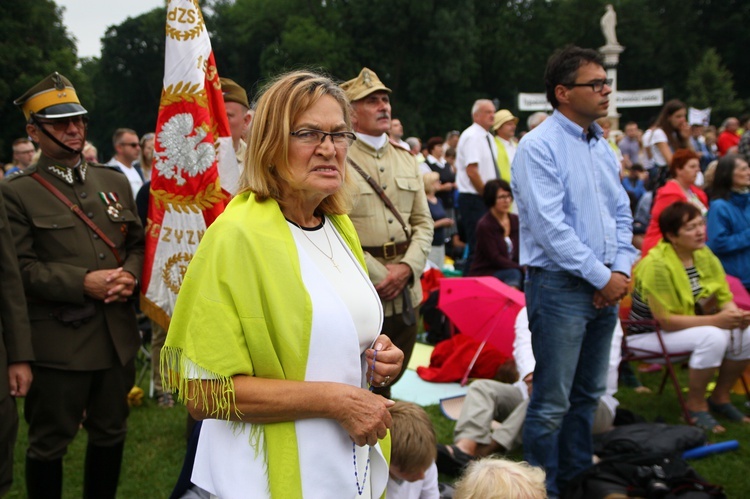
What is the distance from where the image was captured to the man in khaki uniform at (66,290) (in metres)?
3.60

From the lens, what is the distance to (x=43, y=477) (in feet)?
12.2

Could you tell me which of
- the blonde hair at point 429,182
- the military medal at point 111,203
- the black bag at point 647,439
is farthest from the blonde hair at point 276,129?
the blonde hair at point 429,182

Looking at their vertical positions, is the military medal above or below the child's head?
above

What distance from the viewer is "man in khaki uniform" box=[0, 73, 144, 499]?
11.8 feet

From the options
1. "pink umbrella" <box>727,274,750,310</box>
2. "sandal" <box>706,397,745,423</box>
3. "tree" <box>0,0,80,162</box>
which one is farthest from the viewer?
"tree" <box>0,0,80,162</box>

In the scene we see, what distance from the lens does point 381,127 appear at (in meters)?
4.30

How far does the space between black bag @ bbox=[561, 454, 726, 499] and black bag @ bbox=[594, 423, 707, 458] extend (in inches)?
14.3

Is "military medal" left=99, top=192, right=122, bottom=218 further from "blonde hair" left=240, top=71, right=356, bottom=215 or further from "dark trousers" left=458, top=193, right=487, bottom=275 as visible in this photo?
"dark trousers" left=458, top=193, right=487, bottom=275

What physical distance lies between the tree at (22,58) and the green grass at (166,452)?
96.7 feet

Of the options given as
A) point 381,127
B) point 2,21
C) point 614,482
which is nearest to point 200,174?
point 381,127

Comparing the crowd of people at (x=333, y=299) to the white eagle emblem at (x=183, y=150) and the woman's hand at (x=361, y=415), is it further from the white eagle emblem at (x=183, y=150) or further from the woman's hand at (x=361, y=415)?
the white eagle emblem at (x=183, y=150)

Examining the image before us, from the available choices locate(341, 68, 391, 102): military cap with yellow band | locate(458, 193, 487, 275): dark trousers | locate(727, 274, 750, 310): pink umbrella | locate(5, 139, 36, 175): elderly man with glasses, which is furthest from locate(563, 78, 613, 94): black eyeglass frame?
locate(5, 139, 36, 175): elderly man with glasses

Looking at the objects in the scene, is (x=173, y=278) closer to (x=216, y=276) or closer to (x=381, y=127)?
(x=381, y=127)

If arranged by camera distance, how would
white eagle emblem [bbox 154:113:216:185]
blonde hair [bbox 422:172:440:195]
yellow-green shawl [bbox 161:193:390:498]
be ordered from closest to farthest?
yellow-green shawl [bbox 161:193:390:498] < white eagle emblem [bbox 154:113:216:185] < blonde hair [bbox 422:172:440:195]
